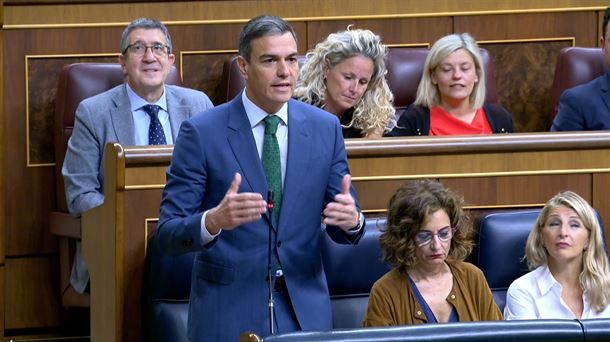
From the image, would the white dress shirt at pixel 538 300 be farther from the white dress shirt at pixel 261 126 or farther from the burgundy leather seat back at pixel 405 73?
the burgundy leather seat back at pixel 405 73

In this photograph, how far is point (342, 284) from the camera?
2.24 meters

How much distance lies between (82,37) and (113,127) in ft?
1.32

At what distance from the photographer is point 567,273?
7.29 ft

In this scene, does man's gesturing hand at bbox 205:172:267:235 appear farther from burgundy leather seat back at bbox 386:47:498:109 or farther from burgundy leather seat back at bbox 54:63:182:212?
burgundy leather seat back at bbox 386:47:498:109

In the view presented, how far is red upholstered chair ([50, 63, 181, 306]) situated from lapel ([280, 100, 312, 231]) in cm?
112

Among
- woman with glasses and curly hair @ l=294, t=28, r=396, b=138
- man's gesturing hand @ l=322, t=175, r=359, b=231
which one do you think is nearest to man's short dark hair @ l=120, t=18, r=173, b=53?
woman with glasses and curly hair @ l=294, t=28, r=396, b=138

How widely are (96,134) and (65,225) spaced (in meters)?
0.24

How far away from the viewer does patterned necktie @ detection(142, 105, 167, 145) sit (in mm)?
2758

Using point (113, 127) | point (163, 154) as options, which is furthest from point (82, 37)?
point (163, 154)

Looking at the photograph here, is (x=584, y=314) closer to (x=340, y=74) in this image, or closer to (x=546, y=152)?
(x=546, y=152)

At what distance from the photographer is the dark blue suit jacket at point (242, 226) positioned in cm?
185

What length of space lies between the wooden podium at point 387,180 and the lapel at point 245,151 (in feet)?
1.17

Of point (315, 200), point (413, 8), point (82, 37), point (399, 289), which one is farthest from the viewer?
point (413, 8)

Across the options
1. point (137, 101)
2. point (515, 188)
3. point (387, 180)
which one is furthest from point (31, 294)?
point (515, 188)
